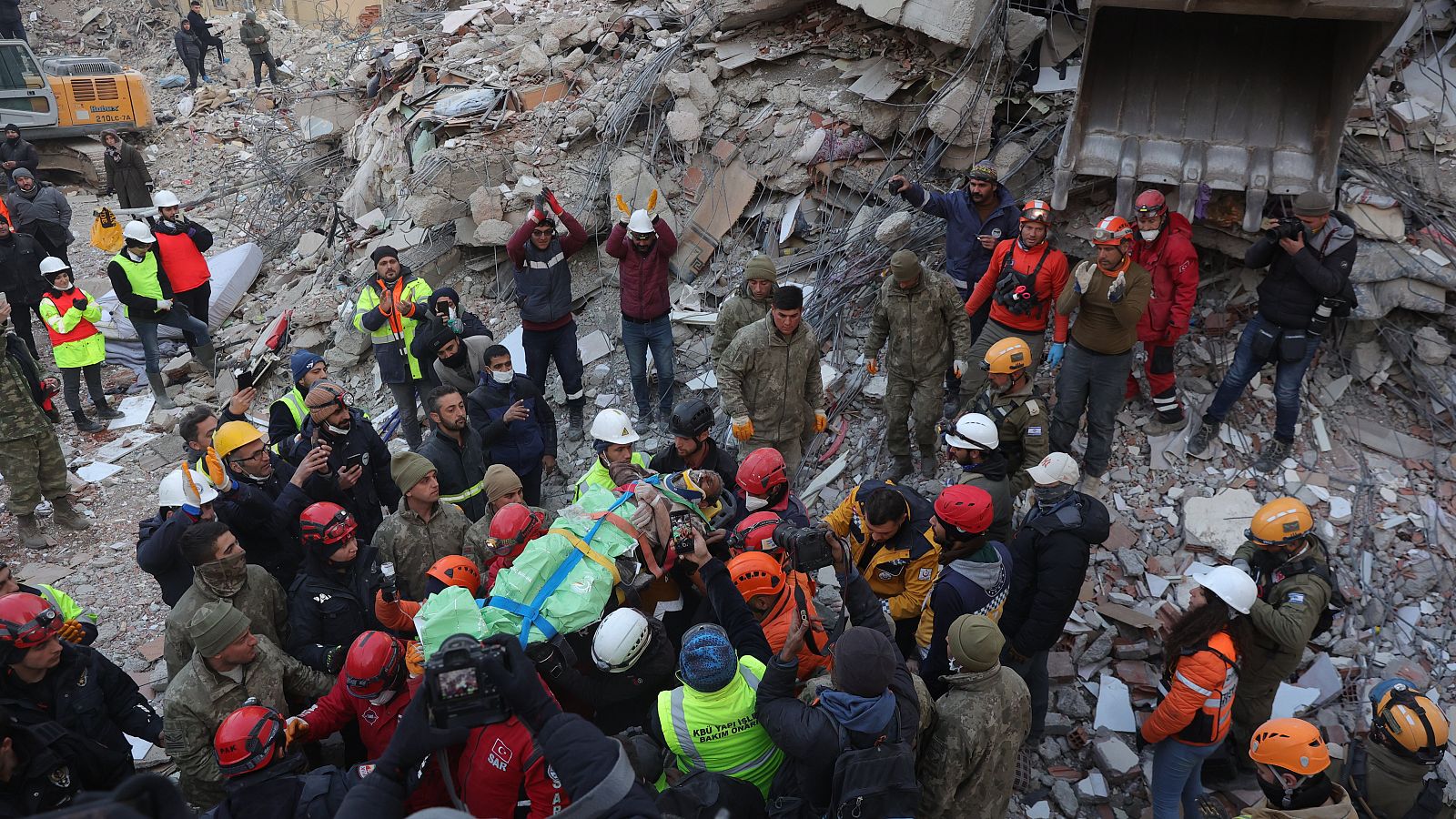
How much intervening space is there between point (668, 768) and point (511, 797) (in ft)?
1.88

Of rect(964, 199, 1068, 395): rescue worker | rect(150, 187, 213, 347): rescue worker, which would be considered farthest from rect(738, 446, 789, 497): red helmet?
rect(150, 187, 213, 347): rescue worker

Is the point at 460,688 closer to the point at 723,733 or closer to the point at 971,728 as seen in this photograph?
the point at 723,733

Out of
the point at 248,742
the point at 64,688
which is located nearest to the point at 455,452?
the point at 64,688

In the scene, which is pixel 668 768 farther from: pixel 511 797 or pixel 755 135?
pixel 755 135

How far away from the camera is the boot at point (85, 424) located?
8250 millimetres

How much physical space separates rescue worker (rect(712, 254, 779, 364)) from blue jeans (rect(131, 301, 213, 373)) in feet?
18.4

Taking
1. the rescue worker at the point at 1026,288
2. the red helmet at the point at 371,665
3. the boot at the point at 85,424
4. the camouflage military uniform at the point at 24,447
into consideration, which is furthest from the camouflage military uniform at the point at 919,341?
the boot at the point at 85,424

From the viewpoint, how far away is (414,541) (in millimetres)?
4363

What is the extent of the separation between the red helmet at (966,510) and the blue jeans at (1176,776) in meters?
1.19

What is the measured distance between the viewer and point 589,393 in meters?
7.39

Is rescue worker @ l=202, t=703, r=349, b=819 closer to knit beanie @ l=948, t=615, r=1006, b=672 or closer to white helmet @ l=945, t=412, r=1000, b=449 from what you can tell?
knit beanie @ l=948, t=615, r=1006, b=672

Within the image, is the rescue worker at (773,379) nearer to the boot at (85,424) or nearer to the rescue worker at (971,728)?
the rescue worker at (971,728)

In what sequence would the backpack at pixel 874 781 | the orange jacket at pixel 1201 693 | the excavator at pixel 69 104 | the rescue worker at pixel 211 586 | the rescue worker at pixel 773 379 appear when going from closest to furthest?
the backpack at pixel 874 781 < the orange jacket at pixel 1201 693 < the rescue worker at pixel 211 586 < the rescue worker at pixel 773 379 < the excavator at pixel 69 104

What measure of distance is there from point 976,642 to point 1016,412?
2.06 metres
